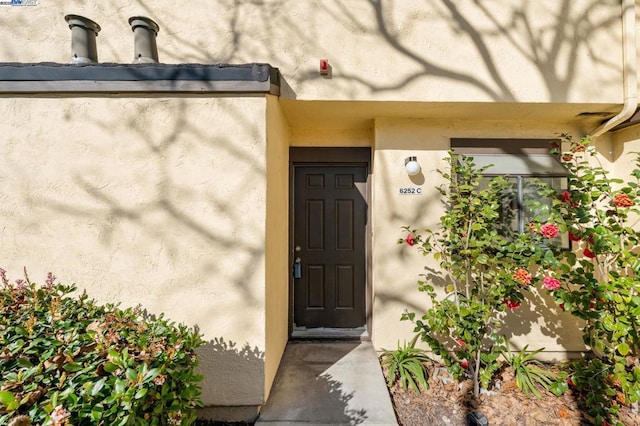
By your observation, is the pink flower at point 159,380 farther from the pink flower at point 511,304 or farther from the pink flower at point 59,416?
→ the pink flower at point 511,304

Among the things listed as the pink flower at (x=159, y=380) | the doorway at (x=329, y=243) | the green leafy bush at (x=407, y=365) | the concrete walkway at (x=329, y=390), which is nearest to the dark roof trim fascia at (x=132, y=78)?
the doorway at (x=329, y=243)

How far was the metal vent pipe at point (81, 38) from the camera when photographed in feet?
8.54

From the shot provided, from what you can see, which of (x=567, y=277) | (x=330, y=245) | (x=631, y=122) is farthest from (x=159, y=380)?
(x=631, y=122)

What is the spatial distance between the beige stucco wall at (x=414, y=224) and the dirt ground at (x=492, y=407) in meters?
0.68

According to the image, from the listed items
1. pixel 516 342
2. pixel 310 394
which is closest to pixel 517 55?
pixel 516 342

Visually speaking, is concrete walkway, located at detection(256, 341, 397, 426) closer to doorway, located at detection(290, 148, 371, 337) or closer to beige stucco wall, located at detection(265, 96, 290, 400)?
beige stucco wall, located at detection(265, 96, 290, 400)

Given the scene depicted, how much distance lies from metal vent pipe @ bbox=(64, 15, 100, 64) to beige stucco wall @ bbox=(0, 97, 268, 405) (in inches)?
19.6

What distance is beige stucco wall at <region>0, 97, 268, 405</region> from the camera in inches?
96.1

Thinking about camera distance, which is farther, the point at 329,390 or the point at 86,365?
the point at 329,390

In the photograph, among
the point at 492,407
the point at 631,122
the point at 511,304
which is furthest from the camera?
the point at 631,122

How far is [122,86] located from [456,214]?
3.40 metres

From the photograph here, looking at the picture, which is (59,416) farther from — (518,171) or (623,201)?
(518,171)

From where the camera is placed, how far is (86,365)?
4.91 ft

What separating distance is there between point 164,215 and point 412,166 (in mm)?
2699
